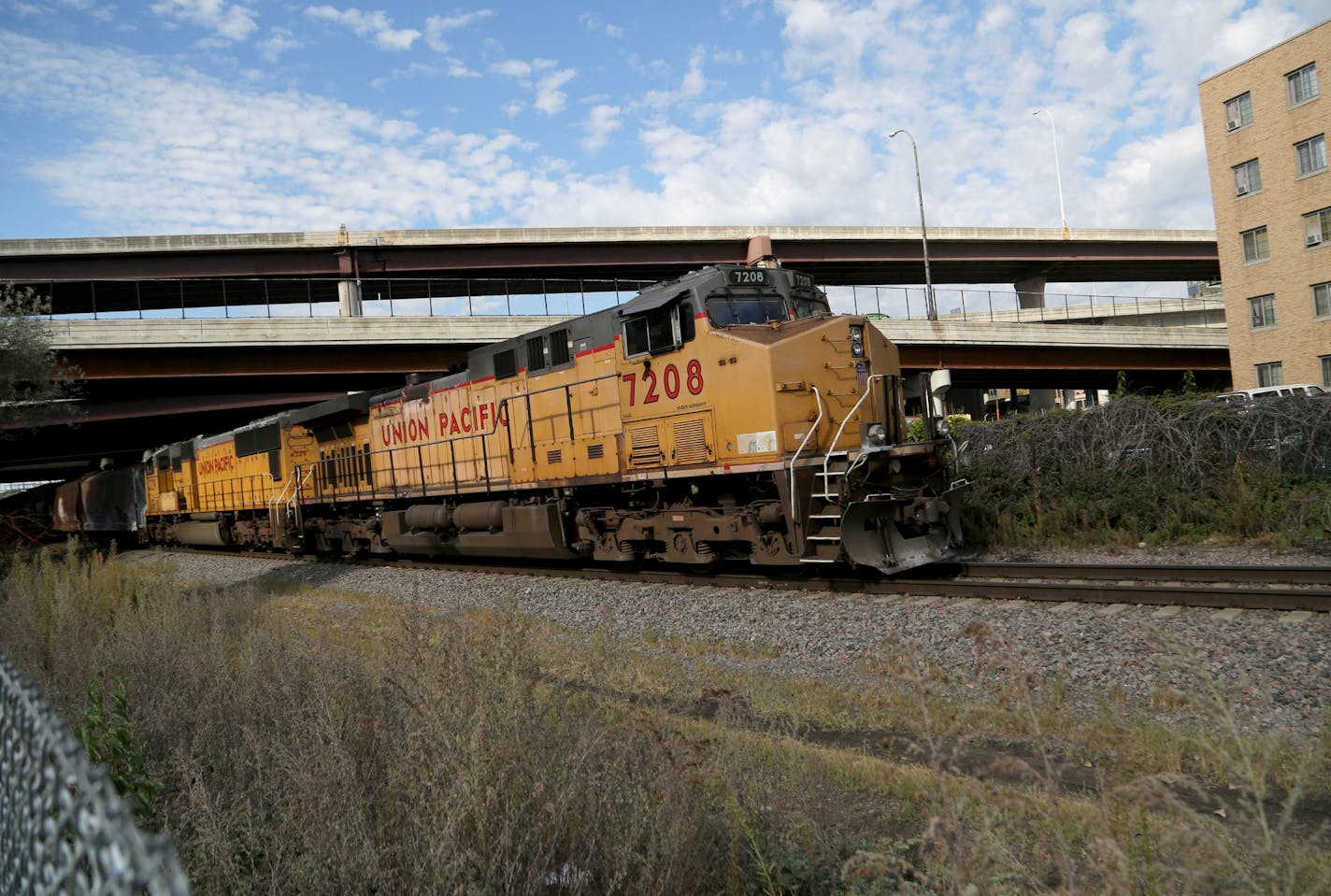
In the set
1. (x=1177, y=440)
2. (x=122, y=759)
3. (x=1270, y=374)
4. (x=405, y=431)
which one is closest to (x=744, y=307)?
(x=1177, y=440)

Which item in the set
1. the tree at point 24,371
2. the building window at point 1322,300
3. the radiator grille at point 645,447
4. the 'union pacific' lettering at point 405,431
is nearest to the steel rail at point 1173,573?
the radiator grille at point 645,447

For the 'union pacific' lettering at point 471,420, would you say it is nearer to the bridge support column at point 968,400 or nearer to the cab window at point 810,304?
the cab window at point 810,304

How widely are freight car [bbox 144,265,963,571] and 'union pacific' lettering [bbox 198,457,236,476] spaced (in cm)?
1021

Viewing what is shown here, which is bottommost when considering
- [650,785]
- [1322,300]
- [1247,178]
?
[650,785]

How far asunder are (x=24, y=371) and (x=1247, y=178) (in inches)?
1496

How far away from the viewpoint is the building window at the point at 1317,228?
2963 cm

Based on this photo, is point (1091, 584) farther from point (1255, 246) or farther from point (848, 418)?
point (1255, 246)

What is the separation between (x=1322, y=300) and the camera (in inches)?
1183

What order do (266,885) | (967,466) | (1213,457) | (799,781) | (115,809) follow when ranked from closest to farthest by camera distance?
(115,809), (266,885), (799,781), (1213,457), (967,466)

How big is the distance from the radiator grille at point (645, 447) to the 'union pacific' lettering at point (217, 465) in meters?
16.6

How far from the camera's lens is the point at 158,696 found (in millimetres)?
5484

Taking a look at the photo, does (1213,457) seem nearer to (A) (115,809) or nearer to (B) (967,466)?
(B) (967,466)

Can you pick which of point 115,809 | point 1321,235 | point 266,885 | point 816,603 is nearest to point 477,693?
point 266,885

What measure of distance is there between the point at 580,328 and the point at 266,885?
10286mm
